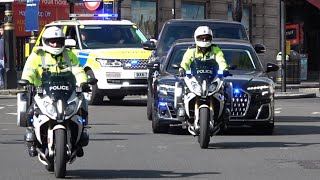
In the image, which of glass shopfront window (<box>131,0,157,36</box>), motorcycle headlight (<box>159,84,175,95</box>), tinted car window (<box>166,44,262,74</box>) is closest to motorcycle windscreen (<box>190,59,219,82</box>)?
motorcycle headlight (<box>159,84,175,95</box>)

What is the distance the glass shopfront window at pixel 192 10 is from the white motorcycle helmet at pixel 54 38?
28838 millimetres

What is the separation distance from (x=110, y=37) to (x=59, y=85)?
12.3m

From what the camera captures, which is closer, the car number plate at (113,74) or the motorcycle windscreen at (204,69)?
the motorcycle windscreen at (204,69)

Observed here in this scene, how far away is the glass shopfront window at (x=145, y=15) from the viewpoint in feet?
120

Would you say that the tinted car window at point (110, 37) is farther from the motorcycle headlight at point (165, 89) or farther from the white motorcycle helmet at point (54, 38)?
the white motorcycle helmet at point (54, 38)

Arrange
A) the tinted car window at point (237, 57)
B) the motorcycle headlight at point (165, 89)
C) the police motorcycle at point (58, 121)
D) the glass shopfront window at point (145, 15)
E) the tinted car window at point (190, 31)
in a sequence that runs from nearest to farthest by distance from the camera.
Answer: the police motorcycle at point (58, 121), the motorcycle headlight at point (165, 89), the tinted car window at point (237, 57), the tinted car window at point (190, 31), the glass shopfront window at point (145, 15)

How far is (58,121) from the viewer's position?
934 cm

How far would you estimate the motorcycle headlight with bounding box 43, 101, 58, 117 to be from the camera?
30.7 ft

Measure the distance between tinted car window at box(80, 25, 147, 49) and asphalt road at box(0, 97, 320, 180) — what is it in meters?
4.52

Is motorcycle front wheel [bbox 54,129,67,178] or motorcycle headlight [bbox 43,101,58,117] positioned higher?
motorcycle headlight [bbox 43,101,58,117]

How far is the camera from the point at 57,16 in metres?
33.8

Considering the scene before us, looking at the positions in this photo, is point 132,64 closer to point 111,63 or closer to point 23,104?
point 111,63

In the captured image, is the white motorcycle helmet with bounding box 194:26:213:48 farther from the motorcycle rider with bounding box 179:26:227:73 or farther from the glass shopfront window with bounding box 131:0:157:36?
the glass shopfront window with bounding box 131:0:157:36

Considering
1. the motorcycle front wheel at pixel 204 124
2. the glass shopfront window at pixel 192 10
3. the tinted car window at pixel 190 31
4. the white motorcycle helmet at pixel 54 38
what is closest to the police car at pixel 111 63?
the tinted car window at pixel 190 31
